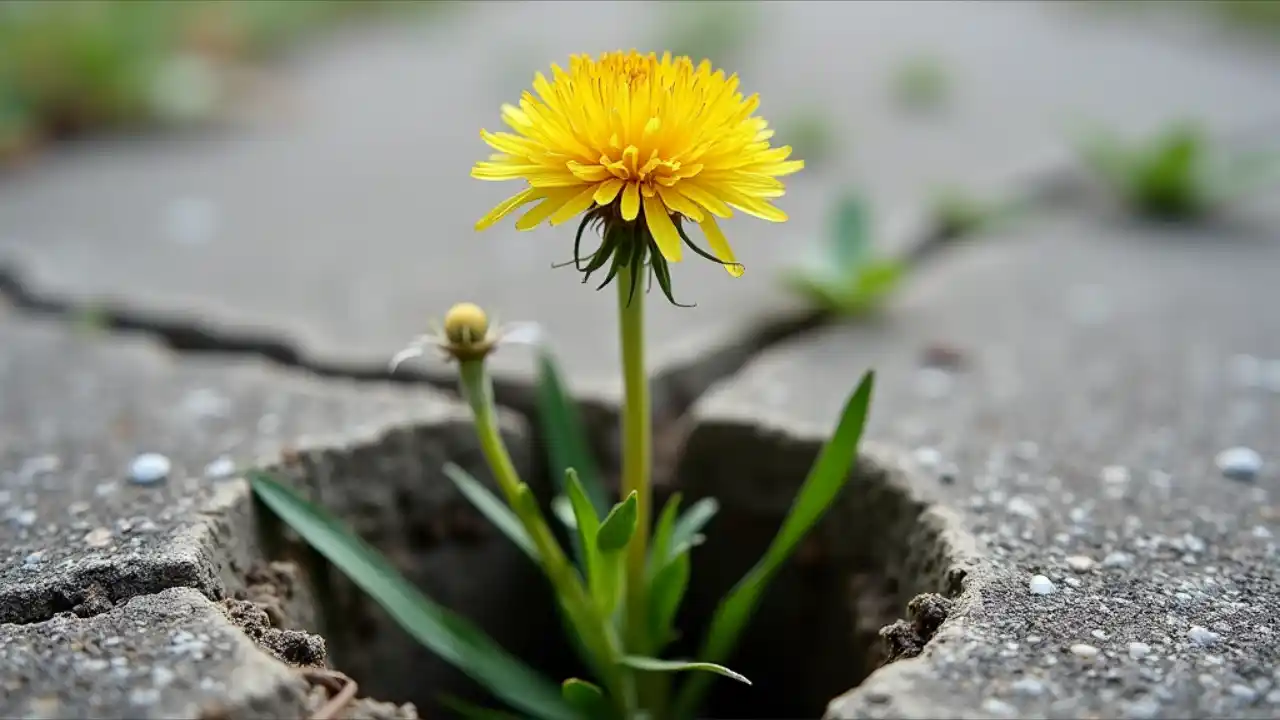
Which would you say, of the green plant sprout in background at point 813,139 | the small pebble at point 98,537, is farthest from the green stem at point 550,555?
the green plant sprout in background at point 813,139

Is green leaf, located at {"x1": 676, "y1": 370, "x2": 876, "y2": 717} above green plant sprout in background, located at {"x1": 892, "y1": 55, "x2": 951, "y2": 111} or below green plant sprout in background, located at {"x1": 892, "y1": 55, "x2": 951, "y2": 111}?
below

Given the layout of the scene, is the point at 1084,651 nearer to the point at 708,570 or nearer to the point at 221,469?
the point at 708,570

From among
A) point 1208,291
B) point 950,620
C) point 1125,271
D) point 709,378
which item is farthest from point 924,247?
point 950,620

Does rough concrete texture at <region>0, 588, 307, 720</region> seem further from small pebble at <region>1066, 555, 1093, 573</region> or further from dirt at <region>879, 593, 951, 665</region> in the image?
small pebble at <region>1066, 555, 1093, 573</region>

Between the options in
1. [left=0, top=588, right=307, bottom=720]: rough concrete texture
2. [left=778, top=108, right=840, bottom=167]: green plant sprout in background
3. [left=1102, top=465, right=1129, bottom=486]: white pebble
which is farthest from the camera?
[left=778, top=108, right=840, bottom=167]: green plant sprout in background

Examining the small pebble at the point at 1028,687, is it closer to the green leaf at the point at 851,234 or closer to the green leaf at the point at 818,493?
the green leaf at the point at 818,493

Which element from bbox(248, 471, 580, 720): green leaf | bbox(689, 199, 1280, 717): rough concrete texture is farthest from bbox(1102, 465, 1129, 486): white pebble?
bbox(248, 471, 580, 720): green leaf

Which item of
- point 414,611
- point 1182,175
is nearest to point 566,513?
point 414,611

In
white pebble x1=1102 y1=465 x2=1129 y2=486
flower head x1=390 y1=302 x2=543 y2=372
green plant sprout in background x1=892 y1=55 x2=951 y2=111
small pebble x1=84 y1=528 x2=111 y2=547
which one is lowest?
small pebble x1=84 y1=528 x2=111 y2=547
